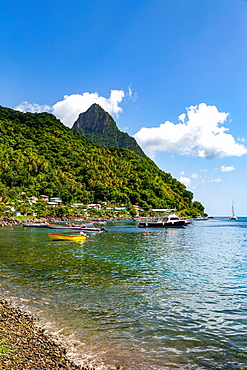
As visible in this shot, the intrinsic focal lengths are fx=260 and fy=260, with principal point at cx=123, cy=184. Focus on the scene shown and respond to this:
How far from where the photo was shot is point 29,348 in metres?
8.34

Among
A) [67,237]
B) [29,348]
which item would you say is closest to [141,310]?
[29,348]

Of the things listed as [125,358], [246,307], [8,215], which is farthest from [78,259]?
[8,215]

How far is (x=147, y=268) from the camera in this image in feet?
79.8

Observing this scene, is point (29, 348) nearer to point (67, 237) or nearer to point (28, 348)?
point (28, 348)

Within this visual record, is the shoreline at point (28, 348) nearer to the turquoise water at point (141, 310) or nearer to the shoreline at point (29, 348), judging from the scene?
the shoreline at point (29, 348)

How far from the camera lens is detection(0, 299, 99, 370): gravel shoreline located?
737 centimetres

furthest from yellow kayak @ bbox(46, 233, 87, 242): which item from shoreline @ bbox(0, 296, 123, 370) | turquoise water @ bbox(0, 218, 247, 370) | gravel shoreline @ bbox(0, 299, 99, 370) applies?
gravel shoreline @ bbox(0, 299, 99, 370)

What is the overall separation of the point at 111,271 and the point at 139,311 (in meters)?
9.70

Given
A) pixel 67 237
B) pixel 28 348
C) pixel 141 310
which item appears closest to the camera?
pixel 28 348

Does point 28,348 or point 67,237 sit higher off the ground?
point 28,348

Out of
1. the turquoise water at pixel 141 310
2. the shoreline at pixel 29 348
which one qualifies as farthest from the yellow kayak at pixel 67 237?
the shoreline at pixel 29 348

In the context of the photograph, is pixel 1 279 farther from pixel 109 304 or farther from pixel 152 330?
pixel 152 330

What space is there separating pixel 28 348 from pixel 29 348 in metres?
0.03

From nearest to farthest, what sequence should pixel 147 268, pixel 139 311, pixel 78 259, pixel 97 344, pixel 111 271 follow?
pixel 97 344, pixel 139 311, pixel 111 271, pixel 147 268, pixel 78 259
